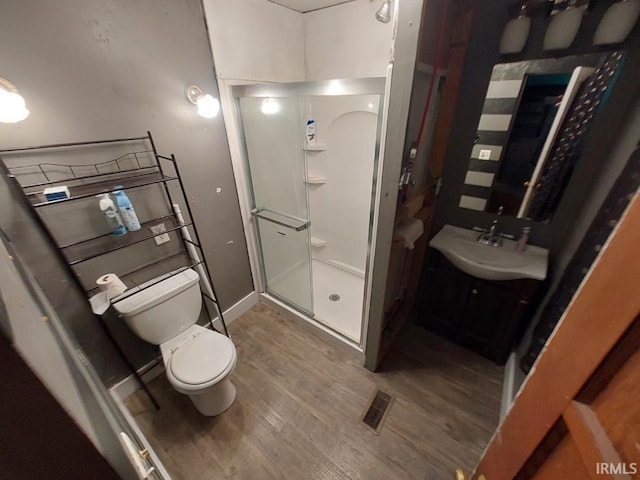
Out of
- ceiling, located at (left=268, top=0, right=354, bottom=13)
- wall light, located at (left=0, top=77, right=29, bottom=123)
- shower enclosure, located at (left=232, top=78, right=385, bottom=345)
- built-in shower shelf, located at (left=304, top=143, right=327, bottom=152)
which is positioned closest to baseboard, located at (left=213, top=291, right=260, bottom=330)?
shower enclosure, located at (left=232, top=78, right=385, bottom=345)

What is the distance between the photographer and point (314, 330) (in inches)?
81.8

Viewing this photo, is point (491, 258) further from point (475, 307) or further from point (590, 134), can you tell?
point (590, 134)

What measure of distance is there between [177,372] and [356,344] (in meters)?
1.20

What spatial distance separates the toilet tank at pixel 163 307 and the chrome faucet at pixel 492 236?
6.57ft

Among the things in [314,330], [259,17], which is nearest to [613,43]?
[259,17]

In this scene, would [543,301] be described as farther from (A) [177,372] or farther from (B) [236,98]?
(B) [236,98]

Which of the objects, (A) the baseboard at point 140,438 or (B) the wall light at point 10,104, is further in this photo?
(A) the baseboard at point 140,438

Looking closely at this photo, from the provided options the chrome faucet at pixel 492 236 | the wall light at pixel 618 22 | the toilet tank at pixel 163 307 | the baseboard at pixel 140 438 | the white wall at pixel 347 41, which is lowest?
the baseboard at pixel 140 438

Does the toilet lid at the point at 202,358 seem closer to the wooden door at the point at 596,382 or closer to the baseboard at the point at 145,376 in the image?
the baseboard at the point at 145,376

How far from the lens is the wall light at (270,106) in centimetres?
169

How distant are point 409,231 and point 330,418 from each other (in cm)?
126

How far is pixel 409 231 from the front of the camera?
4.79 ft

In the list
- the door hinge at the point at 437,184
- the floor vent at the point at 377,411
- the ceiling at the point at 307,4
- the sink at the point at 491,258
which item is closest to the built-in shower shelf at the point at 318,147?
the ceiling at the point at 307,4

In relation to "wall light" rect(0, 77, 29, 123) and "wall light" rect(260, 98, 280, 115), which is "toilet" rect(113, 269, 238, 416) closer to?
"wall light" rect(0, 77, 29, 123)
